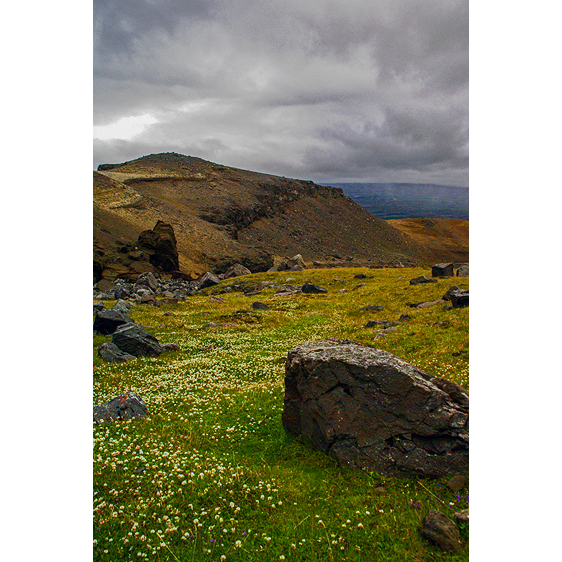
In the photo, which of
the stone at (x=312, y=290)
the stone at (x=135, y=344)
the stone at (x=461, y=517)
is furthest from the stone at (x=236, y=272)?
the stone at (x=461, y=517)

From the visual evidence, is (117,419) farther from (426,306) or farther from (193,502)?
(426,306)

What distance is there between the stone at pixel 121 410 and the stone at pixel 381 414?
217 inches

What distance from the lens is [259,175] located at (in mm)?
185000

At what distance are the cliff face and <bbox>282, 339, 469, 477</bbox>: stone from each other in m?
56.7

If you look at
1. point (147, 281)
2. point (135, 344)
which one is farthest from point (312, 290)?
point (135, 344)

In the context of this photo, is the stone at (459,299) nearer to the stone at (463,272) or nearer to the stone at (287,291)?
the stone at (463,272)

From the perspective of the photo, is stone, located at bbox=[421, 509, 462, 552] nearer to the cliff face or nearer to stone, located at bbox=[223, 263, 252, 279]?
the cliff face

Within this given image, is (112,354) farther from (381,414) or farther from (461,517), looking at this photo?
(461,517)

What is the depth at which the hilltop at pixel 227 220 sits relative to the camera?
86.6m

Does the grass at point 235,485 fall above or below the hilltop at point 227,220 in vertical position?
below

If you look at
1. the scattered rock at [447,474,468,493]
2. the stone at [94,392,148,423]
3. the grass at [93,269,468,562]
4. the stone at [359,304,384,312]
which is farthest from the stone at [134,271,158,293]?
the scattered rock at [447,474,468,493]

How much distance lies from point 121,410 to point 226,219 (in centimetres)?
12190

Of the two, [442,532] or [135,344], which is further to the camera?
[135,344]

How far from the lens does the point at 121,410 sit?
39.5 feet
